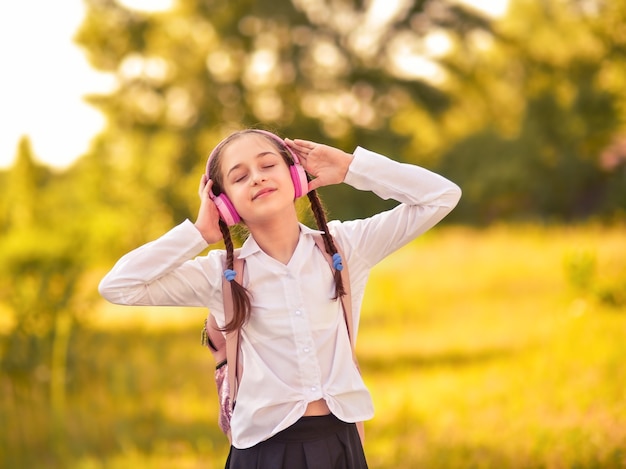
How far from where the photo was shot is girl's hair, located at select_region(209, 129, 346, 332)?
7.93 ft

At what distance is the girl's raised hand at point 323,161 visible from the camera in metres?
2.63

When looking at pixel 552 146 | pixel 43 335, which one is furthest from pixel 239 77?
pixel 43 335

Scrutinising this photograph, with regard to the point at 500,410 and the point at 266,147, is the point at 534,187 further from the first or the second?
the point at 266,147

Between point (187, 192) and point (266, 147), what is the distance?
2029 cm

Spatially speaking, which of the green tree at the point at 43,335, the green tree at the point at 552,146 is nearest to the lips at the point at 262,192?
the green tree at the point at 43,335

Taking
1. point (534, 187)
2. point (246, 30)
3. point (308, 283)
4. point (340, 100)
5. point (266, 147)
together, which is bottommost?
point (308, 283)

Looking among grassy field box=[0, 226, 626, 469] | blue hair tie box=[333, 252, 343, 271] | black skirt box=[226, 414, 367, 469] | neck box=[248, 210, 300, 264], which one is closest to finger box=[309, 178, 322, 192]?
neck box=[248, 210, 300, 264]

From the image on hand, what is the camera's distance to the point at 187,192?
2256 cm

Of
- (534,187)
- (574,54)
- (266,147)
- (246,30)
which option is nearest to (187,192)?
(246,30)

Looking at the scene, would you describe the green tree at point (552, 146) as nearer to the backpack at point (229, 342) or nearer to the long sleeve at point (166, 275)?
the backpack at point (229, 342)

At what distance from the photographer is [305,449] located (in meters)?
2.41

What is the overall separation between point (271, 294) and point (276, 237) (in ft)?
0.57

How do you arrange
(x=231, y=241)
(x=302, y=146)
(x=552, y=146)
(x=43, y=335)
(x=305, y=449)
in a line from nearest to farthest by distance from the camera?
(x=305, y=449), (x=231, y=241), (x=302, y=146), (x=43, y=335), (x=552, y=146)

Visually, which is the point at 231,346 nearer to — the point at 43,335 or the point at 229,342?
the point at 229,342
